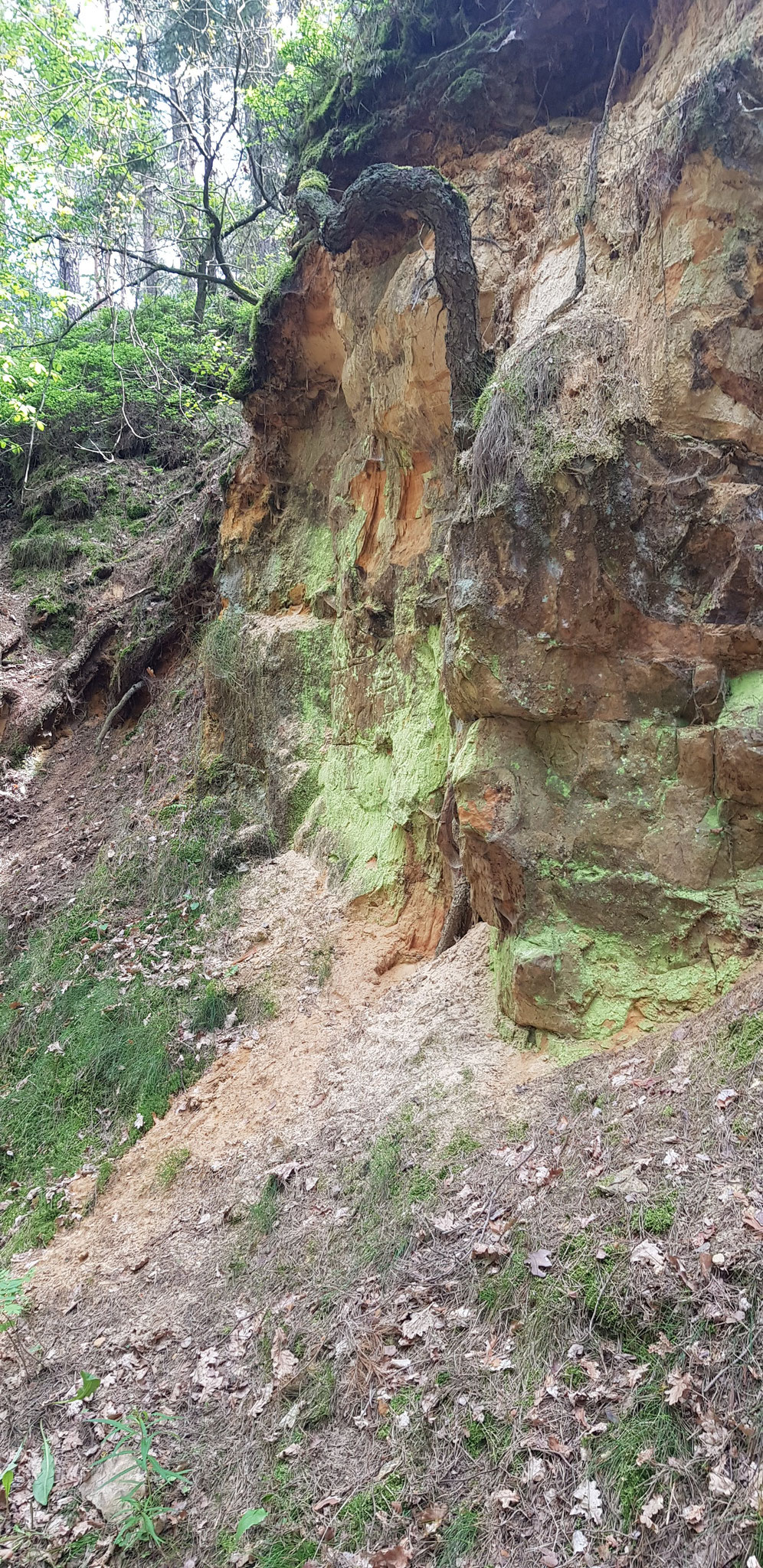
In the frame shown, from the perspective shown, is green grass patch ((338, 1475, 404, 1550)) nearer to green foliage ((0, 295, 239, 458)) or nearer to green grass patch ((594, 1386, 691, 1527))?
green grass patch ((594, 1386, 691, 1527))

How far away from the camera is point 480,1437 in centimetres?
314

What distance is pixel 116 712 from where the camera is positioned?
41.3ft

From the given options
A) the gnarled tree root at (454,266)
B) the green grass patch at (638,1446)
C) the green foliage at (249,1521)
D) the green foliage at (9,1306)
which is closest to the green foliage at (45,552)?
the gnarled tree root at (454,266)

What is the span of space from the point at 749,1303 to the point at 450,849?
159 inches

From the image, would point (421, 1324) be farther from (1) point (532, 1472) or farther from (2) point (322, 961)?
(2) point (322, 961)

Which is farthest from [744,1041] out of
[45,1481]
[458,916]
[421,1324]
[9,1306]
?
[9,1306]

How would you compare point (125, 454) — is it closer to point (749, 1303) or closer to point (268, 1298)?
point (268, 1298)

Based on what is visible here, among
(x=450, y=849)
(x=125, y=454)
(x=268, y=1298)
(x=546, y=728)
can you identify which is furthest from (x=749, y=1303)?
(x=125, y=454)

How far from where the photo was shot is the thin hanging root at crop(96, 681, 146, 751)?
1252cm

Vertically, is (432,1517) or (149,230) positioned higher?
(149,230)

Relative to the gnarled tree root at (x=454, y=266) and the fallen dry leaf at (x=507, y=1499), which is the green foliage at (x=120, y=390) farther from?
the fallen dry leaf at (x=507, y=1499)

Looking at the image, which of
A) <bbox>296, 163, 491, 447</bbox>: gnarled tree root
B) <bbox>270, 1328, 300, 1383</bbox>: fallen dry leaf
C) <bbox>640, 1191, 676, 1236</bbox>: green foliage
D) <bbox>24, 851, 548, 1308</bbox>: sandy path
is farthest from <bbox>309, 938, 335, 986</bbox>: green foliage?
<bbox>296, 163, 491, 447</bbox>: gnarled tree root

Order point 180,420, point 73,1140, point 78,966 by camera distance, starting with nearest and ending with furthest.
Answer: point 73,1140 → point 78,966 → point 180,420

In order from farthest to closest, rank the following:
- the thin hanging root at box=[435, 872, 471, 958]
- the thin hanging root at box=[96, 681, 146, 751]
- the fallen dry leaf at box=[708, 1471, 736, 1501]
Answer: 1. the thin hanging root at box=[96, 681, 146, 751]
2. the thin hanging root at box=[435, 872, 471, 958]
3. the fallen dry leaf at box=[708, 1471, 736, 1501]
